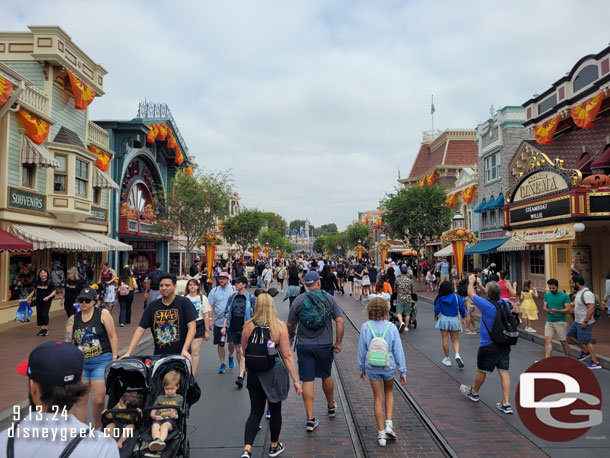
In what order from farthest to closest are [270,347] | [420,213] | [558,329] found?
[420,213]
[558,329]
[270,347]

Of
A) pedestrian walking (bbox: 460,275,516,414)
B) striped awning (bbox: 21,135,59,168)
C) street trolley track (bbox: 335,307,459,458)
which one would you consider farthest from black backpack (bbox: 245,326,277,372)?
striped awning (bbox: 21,135,59,168)

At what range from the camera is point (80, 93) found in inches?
624

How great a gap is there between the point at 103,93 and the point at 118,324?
10977 millimetres

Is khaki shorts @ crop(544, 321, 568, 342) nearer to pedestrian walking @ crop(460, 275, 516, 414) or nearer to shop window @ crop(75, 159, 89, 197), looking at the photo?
pedestrian walking @ crop(460, 275, 516, 414)

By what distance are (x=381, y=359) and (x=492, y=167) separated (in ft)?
78.7

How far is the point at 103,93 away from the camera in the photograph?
1798cm

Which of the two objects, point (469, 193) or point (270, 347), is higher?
point (469, 193)

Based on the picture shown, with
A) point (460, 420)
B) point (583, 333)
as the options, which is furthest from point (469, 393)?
point (583, 333)

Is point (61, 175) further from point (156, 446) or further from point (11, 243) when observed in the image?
point (156, 446)

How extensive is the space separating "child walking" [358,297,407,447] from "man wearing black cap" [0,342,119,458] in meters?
3.24

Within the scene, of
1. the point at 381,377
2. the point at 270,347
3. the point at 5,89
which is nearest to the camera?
the point at 270,347

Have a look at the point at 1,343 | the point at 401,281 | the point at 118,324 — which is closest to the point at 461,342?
the point at 401,281

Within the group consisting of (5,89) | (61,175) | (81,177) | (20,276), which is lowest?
(20,276)

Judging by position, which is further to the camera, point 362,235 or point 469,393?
point 362,235
